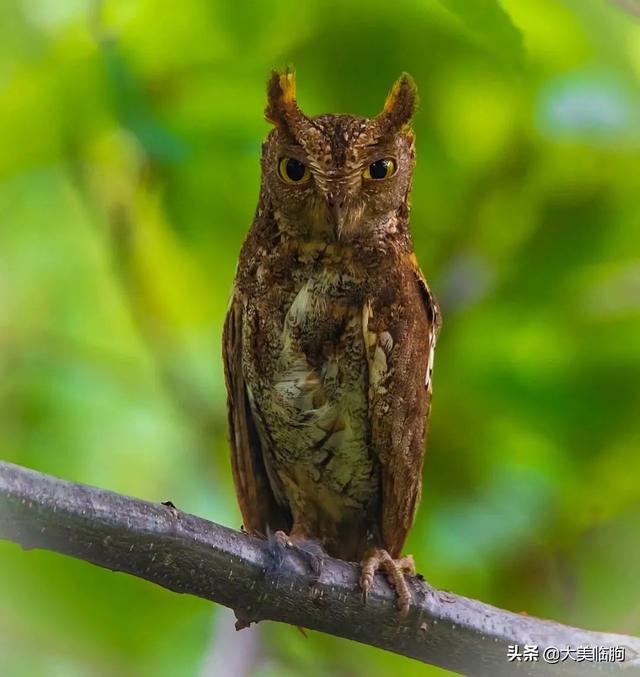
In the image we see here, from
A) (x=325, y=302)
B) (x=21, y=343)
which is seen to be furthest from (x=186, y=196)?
(x=21, y=343)

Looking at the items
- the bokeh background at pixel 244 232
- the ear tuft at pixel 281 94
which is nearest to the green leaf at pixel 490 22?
the bokeh background at pixel 244 232

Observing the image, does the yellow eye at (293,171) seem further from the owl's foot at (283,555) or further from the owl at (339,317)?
the owl's foot at (283,555)

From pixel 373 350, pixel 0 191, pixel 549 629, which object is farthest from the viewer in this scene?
pixel 0 191

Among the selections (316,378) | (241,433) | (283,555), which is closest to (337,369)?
(316,378)

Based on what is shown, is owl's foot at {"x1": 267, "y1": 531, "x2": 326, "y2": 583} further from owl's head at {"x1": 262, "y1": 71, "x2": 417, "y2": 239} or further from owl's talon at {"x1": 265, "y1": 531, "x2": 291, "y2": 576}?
owl's head at {"x1": 262, "y1": 71, "x2": 417, "y2": 239}

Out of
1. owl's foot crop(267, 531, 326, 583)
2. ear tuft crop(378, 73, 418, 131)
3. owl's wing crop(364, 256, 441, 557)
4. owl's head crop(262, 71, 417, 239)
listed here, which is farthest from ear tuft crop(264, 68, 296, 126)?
owl's foot crop(267, 531, 326, 583)

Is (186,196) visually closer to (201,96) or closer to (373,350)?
(201,96)

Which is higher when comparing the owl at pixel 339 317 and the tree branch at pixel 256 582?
the owl at pixel 339 317
